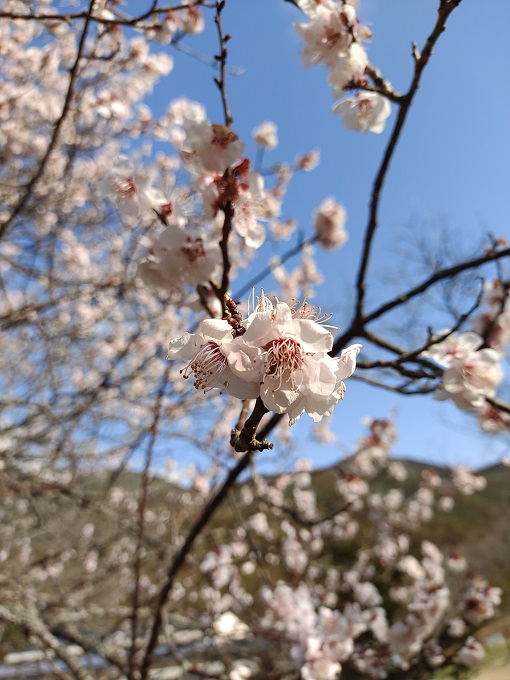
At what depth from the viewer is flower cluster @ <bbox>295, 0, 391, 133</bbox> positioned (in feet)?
4.79

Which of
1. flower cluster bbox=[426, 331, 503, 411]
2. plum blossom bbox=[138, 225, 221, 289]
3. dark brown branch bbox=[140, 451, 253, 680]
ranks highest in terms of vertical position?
plum blossom bbox=[138, 225, 221, 289]

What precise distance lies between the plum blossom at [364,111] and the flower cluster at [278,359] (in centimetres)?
113

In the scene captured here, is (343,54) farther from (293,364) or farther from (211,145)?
(293,364)

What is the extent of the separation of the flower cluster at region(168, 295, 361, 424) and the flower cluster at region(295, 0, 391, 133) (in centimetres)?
111

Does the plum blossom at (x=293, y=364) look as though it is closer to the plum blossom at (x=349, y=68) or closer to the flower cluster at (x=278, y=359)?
the flower cluster at (x=278, y=359)

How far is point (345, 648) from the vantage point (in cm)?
211

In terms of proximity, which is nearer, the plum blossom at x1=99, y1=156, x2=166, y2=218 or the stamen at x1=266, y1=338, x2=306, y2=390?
the stamen at x1=266, y1=338, x2=306, y2=390

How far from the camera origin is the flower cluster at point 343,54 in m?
1.46

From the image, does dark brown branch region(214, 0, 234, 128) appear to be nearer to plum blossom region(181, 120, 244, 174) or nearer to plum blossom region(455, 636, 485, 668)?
plum blossom region(181, 120, 244, 174)


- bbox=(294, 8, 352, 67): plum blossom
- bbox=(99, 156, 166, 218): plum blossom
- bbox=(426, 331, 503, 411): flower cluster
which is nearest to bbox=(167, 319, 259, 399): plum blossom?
bbox=(99, 156, 166, 218): plum blossom

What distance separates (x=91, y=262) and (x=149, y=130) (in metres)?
3.95

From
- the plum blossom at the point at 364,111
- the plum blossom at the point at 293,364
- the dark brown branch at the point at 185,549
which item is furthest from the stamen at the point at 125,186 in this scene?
the dark brown branch at the point at 185,549

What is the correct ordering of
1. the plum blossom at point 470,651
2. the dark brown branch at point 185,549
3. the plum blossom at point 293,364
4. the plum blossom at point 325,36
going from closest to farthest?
the plum blossom at point 293,364, the plum blossom at point 325,36, the dark brown branch at point 185,549, the plum blossom at point 470,651

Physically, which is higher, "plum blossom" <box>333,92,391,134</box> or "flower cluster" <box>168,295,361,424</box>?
"plum blossom" <box>333,92,391,134</box>
